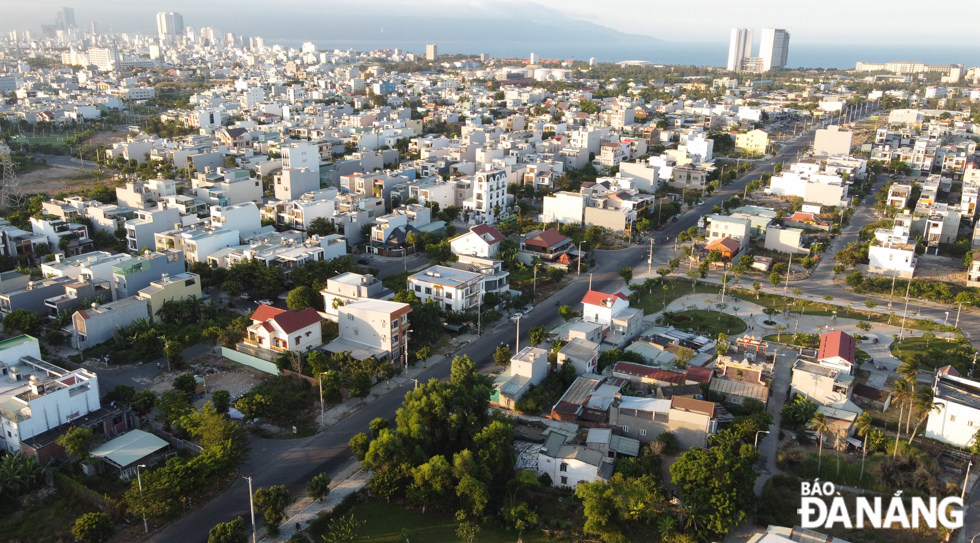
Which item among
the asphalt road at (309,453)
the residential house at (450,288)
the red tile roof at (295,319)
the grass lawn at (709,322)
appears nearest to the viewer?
the asphalt road at (309,453)

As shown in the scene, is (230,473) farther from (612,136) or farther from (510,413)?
(612,136)

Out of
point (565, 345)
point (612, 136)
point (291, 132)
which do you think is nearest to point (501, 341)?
point (565, 345)

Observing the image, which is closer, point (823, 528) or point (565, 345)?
point (823, 528)

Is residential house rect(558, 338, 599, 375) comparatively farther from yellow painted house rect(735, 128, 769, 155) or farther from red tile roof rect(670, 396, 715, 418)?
yellow painted house rect(735, 128, 769, 155)

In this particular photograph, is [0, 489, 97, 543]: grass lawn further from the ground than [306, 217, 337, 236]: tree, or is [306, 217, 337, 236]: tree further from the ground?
[306, 217, 337, 236]: tree

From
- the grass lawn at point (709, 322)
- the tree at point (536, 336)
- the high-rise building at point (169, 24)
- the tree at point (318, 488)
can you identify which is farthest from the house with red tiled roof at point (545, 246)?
the high-rise building at point (169, 24)

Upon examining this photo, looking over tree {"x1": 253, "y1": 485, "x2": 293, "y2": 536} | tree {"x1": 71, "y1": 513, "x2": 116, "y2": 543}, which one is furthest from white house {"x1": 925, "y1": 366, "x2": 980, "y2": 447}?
tree {"x1": 71, "y1": 513, "x2": 116, "y2": 543}

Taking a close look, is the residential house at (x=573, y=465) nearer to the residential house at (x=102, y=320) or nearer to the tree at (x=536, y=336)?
the tree at (x=536, y=336)
